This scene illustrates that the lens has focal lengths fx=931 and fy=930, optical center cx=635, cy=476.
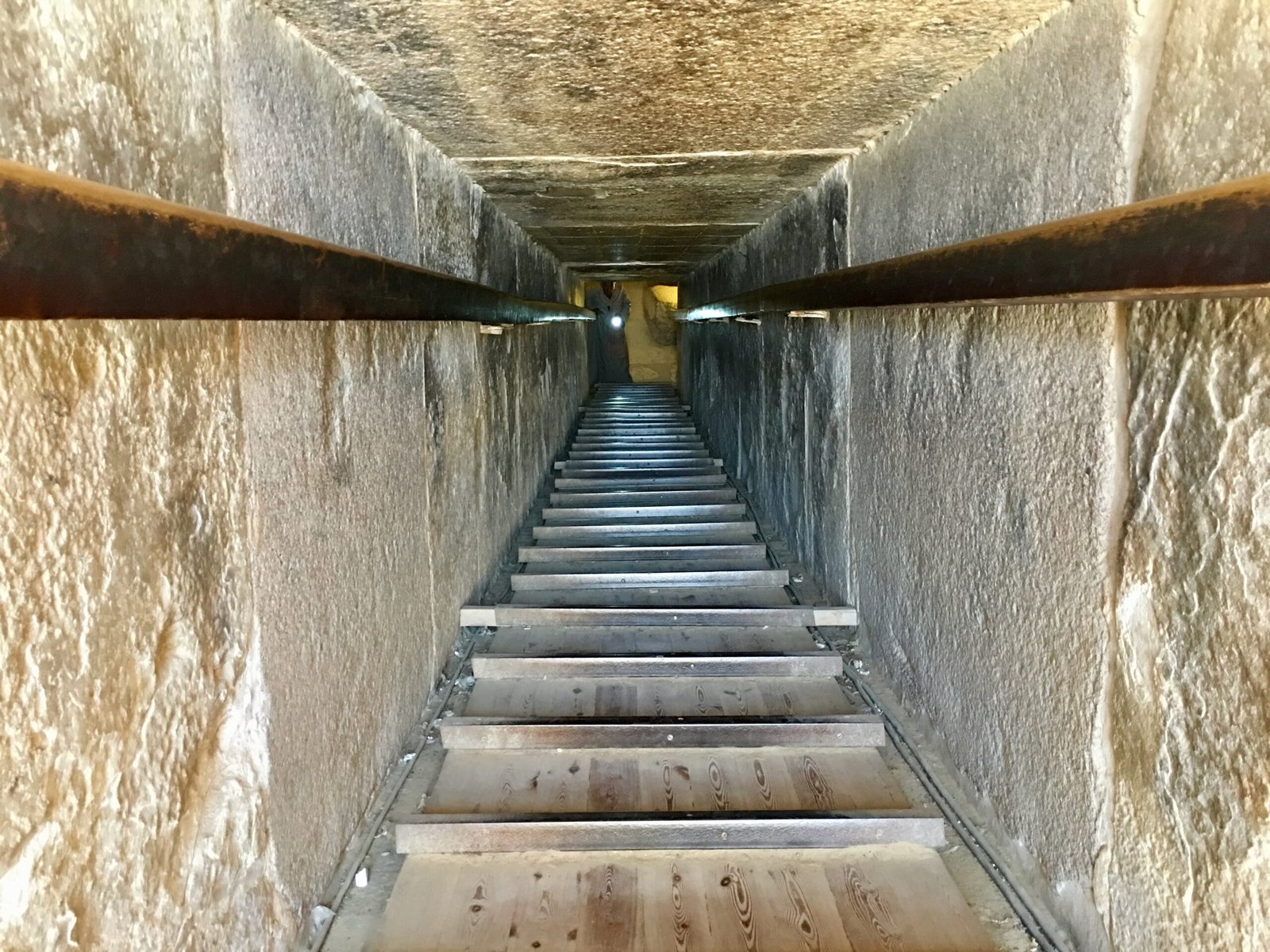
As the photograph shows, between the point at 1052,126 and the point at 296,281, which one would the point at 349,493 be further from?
the point at 1052,126

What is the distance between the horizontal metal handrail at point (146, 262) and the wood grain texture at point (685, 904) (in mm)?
1227

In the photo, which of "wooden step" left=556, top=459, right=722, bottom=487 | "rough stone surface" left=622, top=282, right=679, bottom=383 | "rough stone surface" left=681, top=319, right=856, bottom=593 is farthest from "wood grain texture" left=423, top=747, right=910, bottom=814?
"rough stone surface" left=622, top=282, right=679, bottom=383

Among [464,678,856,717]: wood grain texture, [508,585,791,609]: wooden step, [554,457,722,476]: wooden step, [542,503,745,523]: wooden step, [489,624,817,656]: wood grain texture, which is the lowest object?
[464,678,856,717]: wood grain texture

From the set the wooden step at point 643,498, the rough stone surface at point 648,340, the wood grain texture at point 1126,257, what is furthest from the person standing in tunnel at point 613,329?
the wood grain texture at point 1126,257

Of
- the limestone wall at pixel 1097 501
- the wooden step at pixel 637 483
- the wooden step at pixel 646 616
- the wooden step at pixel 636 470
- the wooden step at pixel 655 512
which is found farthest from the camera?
the wooden step at pixel 636 470

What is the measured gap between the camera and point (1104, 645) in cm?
153

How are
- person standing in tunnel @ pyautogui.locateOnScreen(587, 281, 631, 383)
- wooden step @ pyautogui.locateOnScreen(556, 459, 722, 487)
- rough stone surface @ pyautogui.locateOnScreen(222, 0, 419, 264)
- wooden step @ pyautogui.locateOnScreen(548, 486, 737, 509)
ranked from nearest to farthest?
rough stone surface @ pyautogui.locateOnScreen(222, 0, 419, 264)
wooden step @ pyautogui.locateOnScreen(548, 486, 737, 509)
wooden step @ pyautogui.locateOnScreen(556, 459, 722, 487)
person standing in tunnel @ pyautogui.locateOnScreen(587, 281, 631, 383)

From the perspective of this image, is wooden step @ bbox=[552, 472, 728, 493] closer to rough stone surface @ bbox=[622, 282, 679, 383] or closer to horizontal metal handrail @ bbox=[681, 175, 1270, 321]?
horizontal metal handrail @ bbox=[681, 175, 1270, 321]

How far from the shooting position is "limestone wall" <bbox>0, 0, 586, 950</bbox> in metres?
0.99

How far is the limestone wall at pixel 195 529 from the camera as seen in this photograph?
993mm

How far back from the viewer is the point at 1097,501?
1.53 meters

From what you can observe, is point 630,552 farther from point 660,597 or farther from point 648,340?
point 648,340

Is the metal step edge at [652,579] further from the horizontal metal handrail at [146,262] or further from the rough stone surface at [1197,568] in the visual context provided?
the rough stone surface at [1197,568]

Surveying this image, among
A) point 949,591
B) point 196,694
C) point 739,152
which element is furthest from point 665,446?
point 196,694
